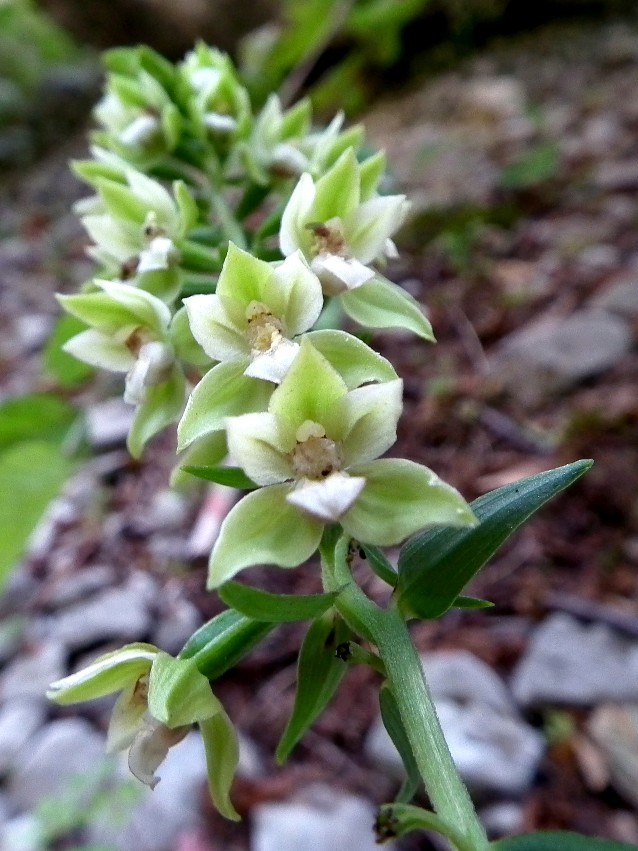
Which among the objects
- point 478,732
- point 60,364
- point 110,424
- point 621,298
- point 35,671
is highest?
point 60,364

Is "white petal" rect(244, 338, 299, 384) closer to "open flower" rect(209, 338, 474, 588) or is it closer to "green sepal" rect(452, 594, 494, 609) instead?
"open flower" rect(209, 338, 474, 588)

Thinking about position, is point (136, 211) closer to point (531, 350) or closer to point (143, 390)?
point (143, 390)

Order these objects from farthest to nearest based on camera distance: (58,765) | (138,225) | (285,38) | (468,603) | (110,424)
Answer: (285,38) → (110,424) → (58,765) → (138,225) → (468,603)

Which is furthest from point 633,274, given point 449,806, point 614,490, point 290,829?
point 449,806

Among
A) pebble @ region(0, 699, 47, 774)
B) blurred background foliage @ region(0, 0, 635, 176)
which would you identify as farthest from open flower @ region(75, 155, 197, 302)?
blurred background foliage @ region(0, 0, 635, 176)

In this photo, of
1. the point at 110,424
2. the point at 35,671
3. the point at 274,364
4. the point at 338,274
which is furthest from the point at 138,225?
the point at 110,424

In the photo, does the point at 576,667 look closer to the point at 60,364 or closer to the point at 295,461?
the point at 60,364

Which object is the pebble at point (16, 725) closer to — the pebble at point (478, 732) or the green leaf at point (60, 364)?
the pebble at point (478, 732)
